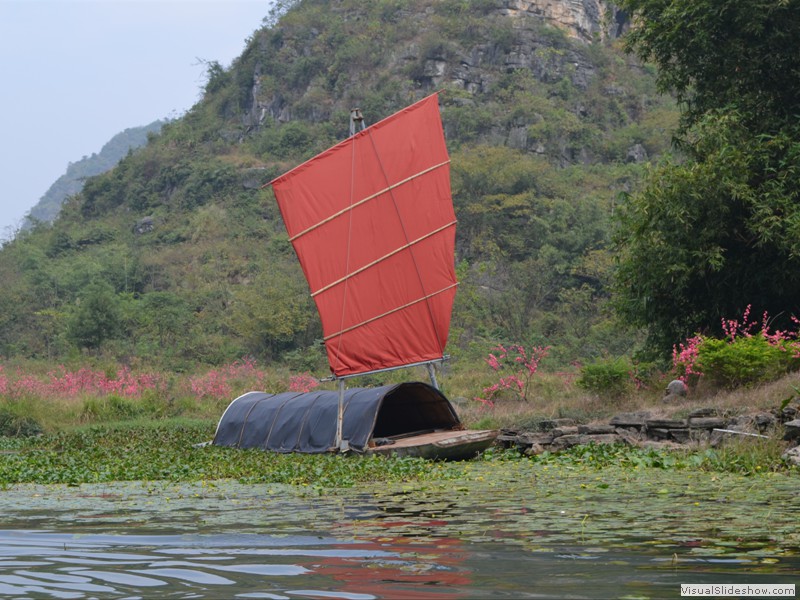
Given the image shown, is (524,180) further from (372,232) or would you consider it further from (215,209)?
(372,232)

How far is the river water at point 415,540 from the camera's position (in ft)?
12.3

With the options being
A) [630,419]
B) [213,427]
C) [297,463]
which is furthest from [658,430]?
[213,427]

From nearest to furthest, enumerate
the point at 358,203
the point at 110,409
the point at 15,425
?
the point at 358,203
the point at 15,425
the point at 110,409

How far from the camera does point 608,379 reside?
14.5 m

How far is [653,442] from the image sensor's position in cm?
1062

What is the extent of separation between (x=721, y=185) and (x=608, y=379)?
3.29 metres

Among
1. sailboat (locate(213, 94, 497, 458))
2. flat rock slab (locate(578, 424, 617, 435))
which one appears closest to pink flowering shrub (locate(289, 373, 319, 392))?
sailboat (locate(213, 94, 497, 458))

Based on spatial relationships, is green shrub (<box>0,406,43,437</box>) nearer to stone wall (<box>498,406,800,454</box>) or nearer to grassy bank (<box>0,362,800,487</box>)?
grassy bank (<box>0,362,800,487</box>)

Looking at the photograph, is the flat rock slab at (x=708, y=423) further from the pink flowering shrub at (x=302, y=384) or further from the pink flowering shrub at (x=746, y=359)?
the pink flowering shrub at (x=302, y=384)

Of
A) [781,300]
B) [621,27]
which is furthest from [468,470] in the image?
[621,27]

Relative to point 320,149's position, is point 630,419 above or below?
below

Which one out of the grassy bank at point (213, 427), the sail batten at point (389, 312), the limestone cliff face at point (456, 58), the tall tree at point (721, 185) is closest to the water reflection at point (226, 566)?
the grassy bank at point (213, 427)

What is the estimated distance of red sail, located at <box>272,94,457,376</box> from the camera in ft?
41.8

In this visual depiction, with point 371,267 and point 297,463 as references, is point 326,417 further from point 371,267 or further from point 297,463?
point 371,267
